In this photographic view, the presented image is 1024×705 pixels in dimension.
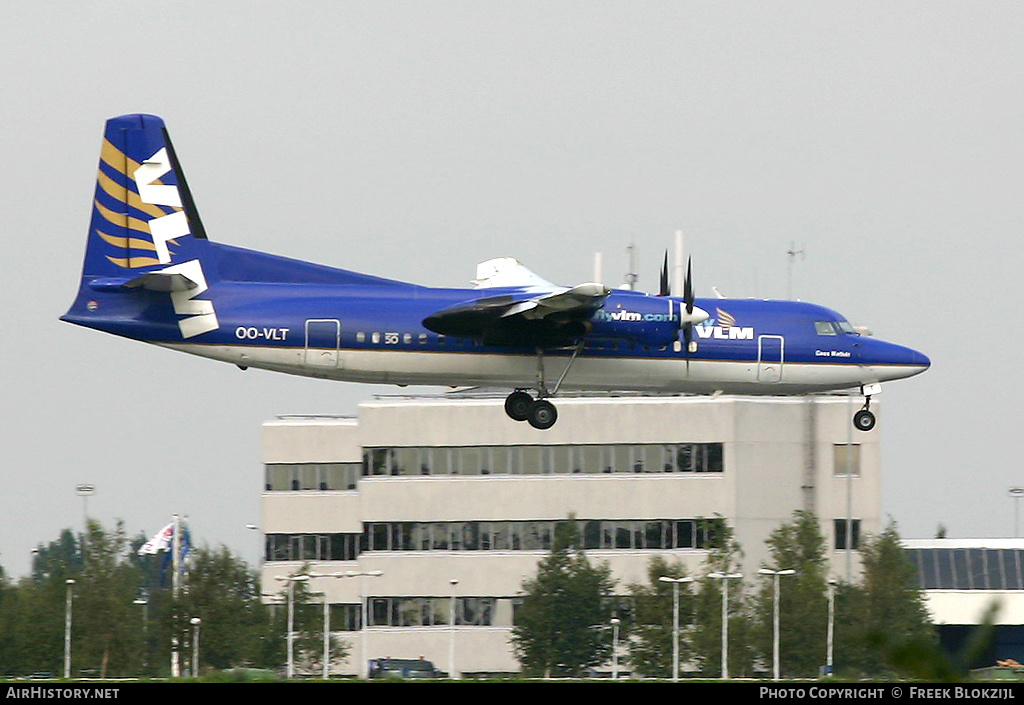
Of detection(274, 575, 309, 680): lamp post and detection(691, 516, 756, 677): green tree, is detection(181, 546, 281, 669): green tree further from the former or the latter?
detection(691, 516, 756, 677): green tree

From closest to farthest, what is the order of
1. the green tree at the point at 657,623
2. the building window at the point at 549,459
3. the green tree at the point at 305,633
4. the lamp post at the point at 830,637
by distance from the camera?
the lamp post at the point at 830,637 → the green tree at the point at 657,623 → the green tree at the point at 305,633 → the building window at the point at 549,459

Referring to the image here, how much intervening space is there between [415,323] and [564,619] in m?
30.0

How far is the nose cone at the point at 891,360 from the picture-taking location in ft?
113

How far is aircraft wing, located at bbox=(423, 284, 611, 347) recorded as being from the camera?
31.7 metres

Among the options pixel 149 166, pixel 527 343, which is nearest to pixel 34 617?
pixel 149 166

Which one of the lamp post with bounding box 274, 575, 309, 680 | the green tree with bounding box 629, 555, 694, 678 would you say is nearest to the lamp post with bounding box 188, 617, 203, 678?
the lamp post with bounding box 274, 575, 309, 680

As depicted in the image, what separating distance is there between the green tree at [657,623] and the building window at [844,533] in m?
11.7

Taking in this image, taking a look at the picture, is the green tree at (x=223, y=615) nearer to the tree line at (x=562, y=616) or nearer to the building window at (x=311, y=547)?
the tree line at (x=562, y=616)

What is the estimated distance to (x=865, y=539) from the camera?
6694 cm

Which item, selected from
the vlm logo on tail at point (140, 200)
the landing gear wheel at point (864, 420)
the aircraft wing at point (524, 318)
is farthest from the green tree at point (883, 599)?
the vlm logo on tail at point (140, 200)

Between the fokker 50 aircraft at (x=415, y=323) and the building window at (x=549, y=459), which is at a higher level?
the fokker 50 aircraft at (x=415, y=323)

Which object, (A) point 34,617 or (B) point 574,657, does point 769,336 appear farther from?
(A) point 34,617

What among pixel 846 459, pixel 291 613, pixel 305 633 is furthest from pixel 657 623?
pixel 846 459

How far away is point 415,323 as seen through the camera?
105 ft
